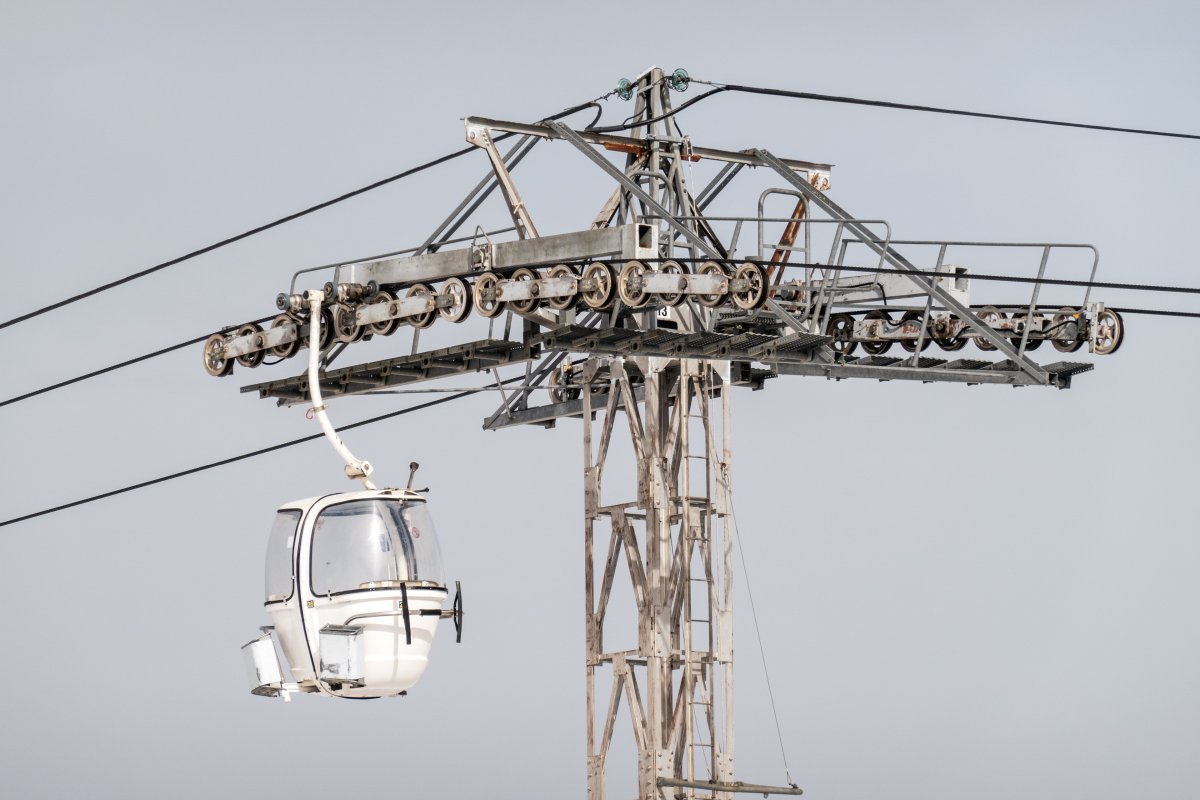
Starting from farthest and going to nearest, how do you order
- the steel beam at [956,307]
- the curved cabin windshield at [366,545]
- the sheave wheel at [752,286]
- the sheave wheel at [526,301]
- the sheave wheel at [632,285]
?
the steel beam at [956,307] < the sheave wheel at [526,301] < the sheave wheel at [632,285] < the sheave wheel at [752,286] < the curved cabin windshield at [366,545]

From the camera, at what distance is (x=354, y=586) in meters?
29.8

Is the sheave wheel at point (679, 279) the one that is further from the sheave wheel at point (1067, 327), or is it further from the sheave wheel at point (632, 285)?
the sheave wheel at point (1067, 327)

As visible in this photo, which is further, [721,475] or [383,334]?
[721,475]

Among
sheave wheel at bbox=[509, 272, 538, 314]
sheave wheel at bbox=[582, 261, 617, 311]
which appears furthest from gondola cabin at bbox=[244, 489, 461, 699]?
sheave wheel at bbox=[509, 272, 538, 314]

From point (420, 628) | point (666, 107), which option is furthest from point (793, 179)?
point (420, 628)

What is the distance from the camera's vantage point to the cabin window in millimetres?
29906

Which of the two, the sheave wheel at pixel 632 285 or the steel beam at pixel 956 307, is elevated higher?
the steel beam at pixel 956 307

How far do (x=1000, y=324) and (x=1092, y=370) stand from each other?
1.71 m

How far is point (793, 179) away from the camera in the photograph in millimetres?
38656

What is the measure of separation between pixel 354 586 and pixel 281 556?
2.70ft

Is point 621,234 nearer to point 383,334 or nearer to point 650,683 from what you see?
point 383,334

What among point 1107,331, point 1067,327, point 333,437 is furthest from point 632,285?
point 1107,331

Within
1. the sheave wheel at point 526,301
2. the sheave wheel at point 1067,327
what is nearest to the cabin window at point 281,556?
the sheave wheel at point 526,301

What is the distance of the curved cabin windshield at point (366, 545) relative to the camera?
29672 mm
